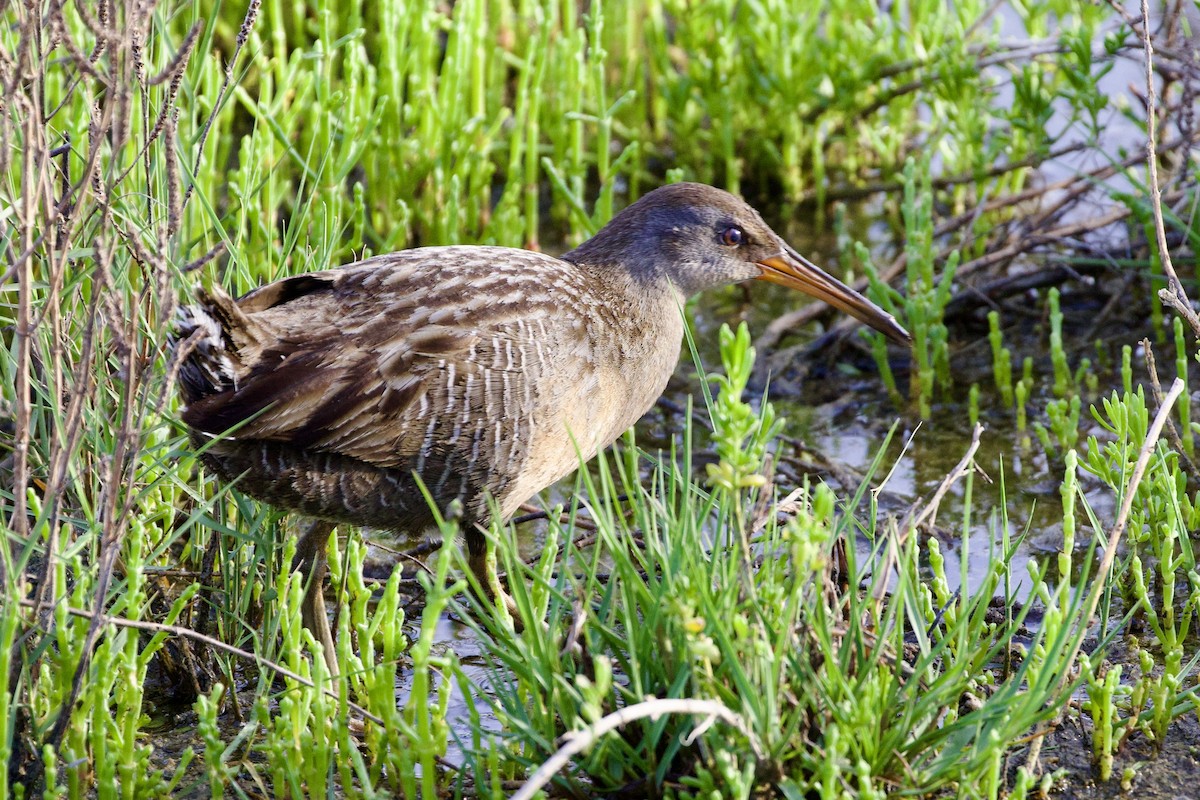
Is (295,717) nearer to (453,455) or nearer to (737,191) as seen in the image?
(453,455)

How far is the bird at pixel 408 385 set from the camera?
2.91 meters

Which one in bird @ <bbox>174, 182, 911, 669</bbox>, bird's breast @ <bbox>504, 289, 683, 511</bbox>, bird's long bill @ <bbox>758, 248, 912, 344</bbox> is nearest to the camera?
bird @ <bbox>174, 182, 911, 669</bbox>

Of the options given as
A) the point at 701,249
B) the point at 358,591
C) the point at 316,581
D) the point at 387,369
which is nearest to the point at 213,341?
the point at 387,369

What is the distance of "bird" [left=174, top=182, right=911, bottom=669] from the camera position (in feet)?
9.54

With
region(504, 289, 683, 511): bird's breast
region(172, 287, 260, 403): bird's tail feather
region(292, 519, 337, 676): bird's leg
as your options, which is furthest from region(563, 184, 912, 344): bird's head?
region(172, 287, 260, 403): bird's tail feather

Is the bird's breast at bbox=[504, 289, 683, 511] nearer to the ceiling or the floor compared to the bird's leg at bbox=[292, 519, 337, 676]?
nearer to the ceiling

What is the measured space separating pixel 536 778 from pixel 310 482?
1.31 m

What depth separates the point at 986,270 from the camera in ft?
16.2

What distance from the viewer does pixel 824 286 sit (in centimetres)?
380

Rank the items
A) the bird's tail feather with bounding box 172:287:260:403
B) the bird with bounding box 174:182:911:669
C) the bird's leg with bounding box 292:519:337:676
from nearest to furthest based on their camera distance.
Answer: the bird's tail feather with bounding box 172:287:260:403
the bird with bounding box 174:182:911:669
the bird's leg with bounding box 292:519:337:676

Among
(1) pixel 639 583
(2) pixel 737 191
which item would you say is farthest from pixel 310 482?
(2) pixel 737 191

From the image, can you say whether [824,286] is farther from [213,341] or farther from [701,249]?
[213,341]

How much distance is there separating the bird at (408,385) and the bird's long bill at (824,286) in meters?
0.52

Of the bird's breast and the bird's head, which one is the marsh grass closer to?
the bird's breast
